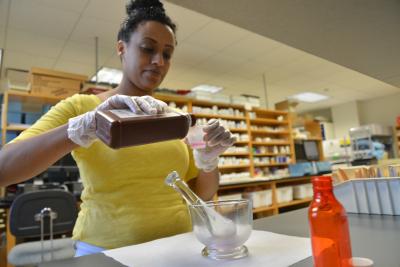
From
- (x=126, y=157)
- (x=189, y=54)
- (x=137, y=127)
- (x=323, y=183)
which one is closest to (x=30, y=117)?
(x=189, y=54)

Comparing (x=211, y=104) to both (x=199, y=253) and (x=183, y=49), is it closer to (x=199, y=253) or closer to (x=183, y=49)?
(x=183, y=49)

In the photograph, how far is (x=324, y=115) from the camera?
923 cm

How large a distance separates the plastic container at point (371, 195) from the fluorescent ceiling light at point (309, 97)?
6.77 meters

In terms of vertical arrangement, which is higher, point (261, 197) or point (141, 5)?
point (141, 5)

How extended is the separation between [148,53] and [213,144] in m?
0.39

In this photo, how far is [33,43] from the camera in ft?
12.5

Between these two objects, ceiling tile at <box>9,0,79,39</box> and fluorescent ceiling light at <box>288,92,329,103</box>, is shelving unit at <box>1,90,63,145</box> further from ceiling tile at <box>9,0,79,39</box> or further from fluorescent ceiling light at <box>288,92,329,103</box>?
fluorescent ceiling light at <box>288,92,329,103</box>

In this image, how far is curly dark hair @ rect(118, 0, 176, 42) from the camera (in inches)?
39.9

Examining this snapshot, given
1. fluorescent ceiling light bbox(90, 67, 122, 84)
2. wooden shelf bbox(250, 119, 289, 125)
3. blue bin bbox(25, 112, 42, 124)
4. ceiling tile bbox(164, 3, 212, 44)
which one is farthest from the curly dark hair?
wooden shelf bbox(250, 119, 289, 125)

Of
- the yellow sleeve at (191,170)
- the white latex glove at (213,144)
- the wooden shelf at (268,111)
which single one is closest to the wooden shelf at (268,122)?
the wooden shelf at (268,111)

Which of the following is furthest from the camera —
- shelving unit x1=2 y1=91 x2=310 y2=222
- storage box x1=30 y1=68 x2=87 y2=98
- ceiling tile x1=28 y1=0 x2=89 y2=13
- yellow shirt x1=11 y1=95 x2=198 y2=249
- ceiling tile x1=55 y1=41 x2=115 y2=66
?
ceiling tile x1=55 y1=41 x2=115 y2=66

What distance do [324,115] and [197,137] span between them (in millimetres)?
9293

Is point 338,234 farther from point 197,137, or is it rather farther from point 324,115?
point 324,115

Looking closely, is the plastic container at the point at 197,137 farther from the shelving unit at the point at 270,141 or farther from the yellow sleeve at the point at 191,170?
the shelving unit at the point at 270,141
